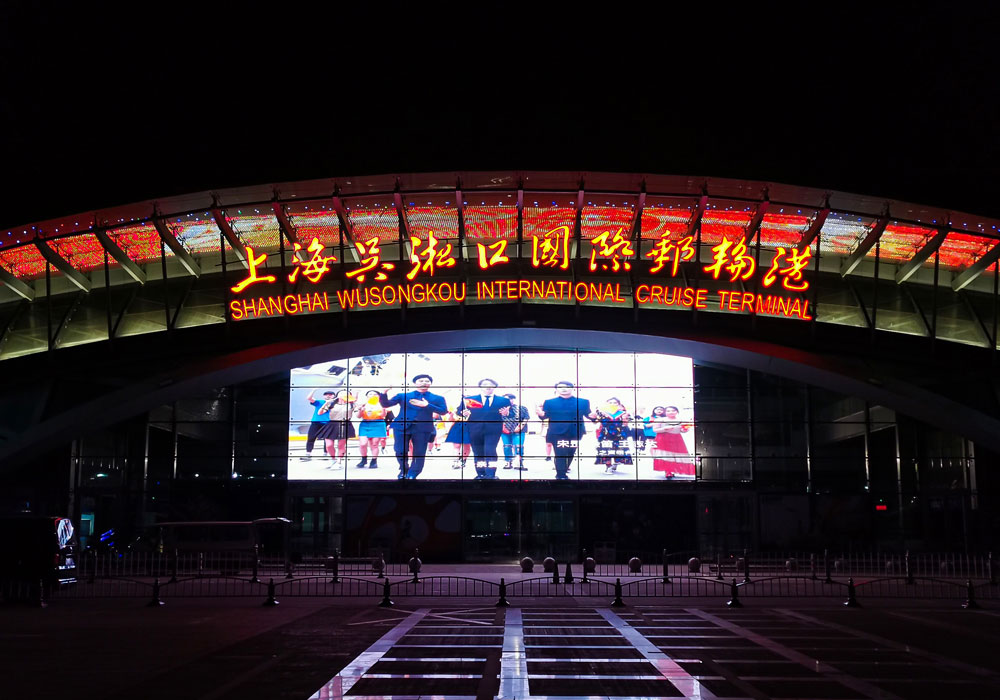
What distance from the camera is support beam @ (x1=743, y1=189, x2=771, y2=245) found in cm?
2981

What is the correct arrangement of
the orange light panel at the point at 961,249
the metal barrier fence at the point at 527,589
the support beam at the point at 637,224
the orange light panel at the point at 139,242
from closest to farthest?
the metal barrier fence at the point at 527,589, the support beam at the point at 637,224, the orange light panel at the point at 961,249, the orange light panel at the point at 139,242

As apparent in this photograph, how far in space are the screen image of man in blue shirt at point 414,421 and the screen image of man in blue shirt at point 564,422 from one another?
191 inches

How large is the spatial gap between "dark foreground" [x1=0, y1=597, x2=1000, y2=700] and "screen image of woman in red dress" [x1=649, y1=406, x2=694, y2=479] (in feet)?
60.4

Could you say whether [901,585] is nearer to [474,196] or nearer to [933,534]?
[933,534]

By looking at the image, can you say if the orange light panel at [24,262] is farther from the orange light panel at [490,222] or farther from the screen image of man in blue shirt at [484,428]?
the screen image of man in blue shirt at [484,428]

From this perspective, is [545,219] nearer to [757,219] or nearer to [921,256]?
[757,219]

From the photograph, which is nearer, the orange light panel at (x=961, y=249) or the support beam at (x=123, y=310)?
the orange light panel at (x=961, y=249)

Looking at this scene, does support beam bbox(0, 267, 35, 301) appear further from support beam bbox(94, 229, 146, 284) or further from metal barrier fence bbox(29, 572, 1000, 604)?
metal barrier fence bbox(29, 572, 1000, 604)

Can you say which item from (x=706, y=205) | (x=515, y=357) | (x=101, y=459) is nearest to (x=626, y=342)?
(x=706, y=205)

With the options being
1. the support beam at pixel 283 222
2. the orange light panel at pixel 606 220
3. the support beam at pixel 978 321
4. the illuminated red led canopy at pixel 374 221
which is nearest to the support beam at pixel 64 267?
the support beam at pixel 283 222

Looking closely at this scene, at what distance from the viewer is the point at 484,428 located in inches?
1650

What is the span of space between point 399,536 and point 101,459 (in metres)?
13.9

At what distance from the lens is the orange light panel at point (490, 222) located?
31359 mm

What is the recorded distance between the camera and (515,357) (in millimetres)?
42281
